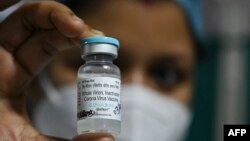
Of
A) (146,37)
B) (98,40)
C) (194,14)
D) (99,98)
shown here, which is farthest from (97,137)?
(194,14)

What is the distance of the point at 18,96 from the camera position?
3.31ft

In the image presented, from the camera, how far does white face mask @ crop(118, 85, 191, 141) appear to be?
1.45 m

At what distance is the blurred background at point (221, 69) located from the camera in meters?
1.61

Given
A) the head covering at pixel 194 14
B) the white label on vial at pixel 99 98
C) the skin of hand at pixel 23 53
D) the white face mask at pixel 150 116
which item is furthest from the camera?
the head covering at pixel 194 14

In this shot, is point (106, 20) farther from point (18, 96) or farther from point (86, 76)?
point (86, 76)

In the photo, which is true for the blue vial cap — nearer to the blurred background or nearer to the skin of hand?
the skin of hand

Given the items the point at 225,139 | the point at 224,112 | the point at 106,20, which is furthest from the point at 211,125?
the point at 106,20

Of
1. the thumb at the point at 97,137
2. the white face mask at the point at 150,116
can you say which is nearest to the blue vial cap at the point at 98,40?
the thumb at the point at 97,137

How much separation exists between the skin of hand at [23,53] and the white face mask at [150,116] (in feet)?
1.65

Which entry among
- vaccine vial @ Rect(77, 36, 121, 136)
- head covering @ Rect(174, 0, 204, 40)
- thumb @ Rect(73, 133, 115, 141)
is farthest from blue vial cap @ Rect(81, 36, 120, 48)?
head covering @ Rect(174, 0, 204, 40)

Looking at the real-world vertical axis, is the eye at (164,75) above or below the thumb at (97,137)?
above

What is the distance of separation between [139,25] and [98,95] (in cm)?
73

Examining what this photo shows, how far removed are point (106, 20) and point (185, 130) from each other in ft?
1.63

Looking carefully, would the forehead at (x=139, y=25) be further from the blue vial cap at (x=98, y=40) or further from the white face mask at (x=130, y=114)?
the blue vial cap at (x=98, y=40)
